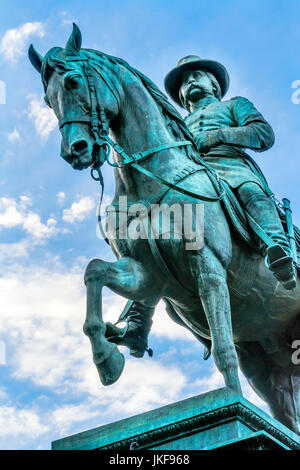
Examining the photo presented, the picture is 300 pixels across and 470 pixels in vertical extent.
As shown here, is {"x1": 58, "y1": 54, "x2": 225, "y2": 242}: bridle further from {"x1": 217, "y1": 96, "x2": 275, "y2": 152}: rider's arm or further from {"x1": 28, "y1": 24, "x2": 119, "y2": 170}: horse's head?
{"x1": 217, "y1": 96, "x2": 275, "y2": 152}: rider's arm

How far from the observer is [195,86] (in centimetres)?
1215

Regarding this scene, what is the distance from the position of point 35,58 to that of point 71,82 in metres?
0.99

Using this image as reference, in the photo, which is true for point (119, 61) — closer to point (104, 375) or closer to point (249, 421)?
point (104, 375)

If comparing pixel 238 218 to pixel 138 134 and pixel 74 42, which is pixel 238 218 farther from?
pixel 74 42

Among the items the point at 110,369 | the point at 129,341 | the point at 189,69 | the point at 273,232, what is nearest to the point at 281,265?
the point at 273,232

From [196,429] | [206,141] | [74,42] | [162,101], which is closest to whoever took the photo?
[196,429]

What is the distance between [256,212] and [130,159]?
148 cm

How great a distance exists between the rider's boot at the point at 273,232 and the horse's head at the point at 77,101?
5.67 feet

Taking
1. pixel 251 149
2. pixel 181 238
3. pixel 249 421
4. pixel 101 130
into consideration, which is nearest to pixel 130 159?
pixel 101 130

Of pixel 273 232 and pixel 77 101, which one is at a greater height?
pixel 77 101

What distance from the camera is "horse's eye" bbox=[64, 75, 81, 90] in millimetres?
9211

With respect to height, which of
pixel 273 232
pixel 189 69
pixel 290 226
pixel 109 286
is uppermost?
pixel 189 69

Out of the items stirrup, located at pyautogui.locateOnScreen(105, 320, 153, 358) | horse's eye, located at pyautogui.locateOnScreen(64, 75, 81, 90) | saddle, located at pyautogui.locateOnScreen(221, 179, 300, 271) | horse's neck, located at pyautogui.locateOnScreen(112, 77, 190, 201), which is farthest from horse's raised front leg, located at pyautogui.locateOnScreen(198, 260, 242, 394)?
horse's eye, located at pyautogui.locateOnScreen(64, 75, 81, 90)

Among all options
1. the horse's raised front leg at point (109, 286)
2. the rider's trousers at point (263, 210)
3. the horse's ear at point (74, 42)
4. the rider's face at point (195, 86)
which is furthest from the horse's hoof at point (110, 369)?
the rider's face at point (195, 86)
